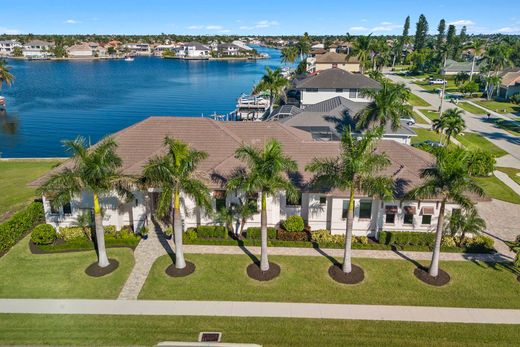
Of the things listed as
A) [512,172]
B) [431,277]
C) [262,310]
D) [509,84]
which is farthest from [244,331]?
[509,84]

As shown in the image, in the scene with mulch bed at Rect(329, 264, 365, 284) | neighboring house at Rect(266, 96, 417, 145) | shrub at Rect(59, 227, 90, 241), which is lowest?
mulch bed at Rect(329, 264, 365, 284)

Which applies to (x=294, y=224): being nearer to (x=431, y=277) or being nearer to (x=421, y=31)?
(x=431, y=277)

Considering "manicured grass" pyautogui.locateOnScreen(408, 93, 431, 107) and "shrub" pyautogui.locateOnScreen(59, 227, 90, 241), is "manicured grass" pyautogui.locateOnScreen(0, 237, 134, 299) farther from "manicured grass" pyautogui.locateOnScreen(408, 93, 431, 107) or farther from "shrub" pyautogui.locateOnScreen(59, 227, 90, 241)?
"manicured grass" pyautogui.locateOnScreen(408, 93, 431, 107)

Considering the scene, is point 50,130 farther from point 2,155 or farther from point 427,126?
point 427,126

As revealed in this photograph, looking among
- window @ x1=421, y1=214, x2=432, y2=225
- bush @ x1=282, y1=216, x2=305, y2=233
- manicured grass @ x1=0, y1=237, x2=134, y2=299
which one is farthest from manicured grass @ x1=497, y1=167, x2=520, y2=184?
manicured grass @ x1=0, y1=237, x2=134, y2=299

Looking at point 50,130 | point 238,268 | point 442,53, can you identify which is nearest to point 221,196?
point 238,268

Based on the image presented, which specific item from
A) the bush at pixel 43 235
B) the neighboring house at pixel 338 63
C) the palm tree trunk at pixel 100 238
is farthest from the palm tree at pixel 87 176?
the neighboring house at pixel 338 63
